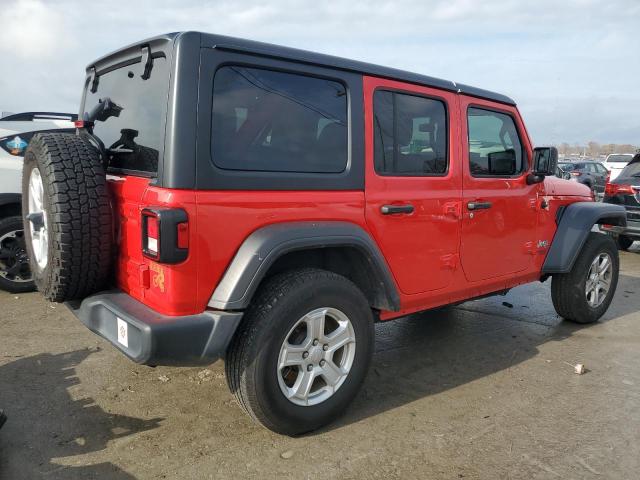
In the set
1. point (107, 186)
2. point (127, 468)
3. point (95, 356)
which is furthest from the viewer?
point (95, 356)

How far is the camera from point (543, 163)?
13.2 feet

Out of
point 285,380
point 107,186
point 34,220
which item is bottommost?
point 285,380

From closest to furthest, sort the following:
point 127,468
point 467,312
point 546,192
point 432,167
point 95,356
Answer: point 127,468 < point 432,167 < point 95,356 < point 546,192 < point 467,312

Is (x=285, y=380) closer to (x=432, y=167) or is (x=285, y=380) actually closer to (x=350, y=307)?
(x=350, y=307)

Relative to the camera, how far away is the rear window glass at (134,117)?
2.48 meters

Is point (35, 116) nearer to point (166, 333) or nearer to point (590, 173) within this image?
point (166, 333)

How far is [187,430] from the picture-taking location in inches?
112

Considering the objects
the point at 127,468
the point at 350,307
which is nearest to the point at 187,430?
the point at 127,468

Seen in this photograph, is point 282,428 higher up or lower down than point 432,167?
lower down

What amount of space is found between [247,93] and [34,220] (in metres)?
1.44

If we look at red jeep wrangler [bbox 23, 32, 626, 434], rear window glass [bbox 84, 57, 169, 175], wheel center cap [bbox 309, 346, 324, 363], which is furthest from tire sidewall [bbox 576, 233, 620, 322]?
rear window glass [bbox 84, 57, 169, 175]

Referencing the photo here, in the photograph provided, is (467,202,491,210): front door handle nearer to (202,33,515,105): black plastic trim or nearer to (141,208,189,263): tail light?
(202,33,515,105): black plastic trim

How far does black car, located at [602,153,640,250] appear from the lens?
808 cm

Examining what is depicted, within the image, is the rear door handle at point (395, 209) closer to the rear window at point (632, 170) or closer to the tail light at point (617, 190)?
the tail light at point (617, 190)
